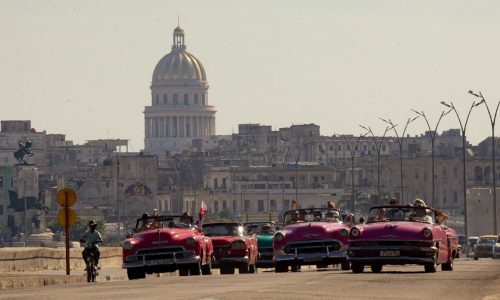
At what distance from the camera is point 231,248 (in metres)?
46.9

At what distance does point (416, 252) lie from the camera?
38.5 meters

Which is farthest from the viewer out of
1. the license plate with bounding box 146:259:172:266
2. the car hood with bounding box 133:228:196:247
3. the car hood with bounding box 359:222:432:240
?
the car hood with bounding box 133:228:196:247

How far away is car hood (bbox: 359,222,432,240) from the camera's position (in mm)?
38625

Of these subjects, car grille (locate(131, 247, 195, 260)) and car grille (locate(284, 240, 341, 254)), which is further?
car grille (locate(284, 240, 341, 254))

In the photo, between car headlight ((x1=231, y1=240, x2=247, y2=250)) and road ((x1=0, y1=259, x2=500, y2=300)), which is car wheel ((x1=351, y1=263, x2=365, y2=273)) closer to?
Result: road ((x1=0, y1=259, x2=500, y2=300))

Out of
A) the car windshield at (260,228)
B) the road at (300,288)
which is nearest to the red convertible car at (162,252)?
the road at (300,288)

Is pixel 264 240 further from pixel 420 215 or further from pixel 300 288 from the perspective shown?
pixel 300 288

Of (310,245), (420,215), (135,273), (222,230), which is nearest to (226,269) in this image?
(222,230)

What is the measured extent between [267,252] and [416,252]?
49.8 feet

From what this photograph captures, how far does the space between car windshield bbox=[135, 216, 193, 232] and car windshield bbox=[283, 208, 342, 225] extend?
2720 mm

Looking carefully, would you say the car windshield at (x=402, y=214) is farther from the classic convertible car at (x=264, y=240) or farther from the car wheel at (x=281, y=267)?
the classic convertible car at (x=264, y=240)

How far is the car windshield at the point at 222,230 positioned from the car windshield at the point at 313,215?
8.31 ft

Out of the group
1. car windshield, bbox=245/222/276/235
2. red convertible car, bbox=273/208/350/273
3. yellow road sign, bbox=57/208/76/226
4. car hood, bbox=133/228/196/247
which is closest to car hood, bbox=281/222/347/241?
red convertible car, bbox=273/208/350/273

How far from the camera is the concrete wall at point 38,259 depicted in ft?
166
